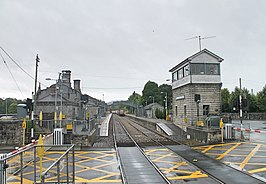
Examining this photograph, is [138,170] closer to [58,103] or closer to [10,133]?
[10,133]

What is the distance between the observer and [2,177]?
580 cm

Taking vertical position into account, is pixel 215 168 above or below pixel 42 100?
below

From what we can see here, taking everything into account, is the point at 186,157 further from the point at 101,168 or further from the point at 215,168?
the point at 101,168

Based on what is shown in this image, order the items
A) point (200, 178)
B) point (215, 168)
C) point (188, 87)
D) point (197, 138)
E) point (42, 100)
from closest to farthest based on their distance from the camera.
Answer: point (200, 178) → point (215, 168) → point (197, 138) → point (188, 87) → point (42, 100)

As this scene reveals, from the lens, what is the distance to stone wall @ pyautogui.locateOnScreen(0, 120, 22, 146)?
19.5 m

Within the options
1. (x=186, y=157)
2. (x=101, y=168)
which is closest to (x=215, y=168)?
(x=186, y=157)

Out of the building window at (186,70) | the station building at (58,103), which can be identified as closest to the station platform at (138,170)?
the building window at (186,70)

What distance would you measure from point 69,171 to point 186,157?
7.75m

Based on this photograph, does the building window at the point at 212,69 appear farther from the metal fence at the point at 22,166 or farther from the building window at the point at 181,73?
the metal fence at the point at 22,166

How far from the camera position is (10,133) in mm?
19547

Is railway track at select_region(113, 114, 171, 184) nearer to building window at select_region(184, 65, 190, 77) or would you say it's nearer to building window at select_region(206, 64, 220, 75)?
building window at select_region(184, 65, 190, 77)

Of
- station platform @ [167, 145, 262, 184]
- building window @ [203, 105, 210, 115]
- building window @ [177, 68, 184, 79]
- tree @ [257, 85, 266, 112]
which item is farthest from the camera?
tree @ [257, 85, 266, 112]

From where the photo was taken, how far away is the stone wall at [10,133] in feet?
63.9

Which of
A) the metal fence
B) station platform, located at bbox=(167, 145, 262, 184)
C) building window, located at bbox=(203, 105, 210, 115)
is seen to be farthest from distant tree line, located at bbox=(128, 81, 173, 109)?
the metal fence
